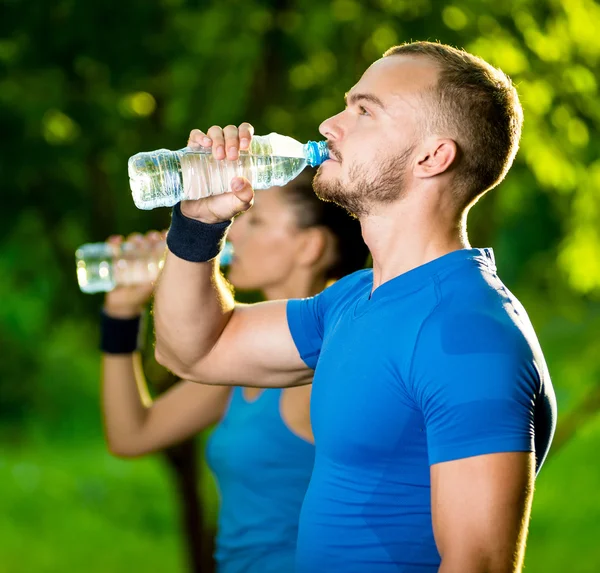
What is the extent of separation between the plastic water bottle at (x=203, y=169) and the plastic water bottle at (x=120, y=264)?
682 millimetres

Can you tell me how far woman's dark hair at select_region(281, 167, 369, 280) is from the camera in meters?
2.85

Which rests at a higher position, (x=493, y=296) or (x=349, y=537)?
(x=493, y=296)

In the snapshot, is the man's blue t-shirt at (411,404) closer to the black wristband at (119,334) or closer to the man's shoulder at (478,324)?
the man's shoulder at (478,324)

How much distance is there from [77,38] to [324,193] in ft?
7.27

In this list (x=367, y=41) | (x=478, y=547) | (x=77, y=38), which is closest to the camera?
(x=478, y=547)

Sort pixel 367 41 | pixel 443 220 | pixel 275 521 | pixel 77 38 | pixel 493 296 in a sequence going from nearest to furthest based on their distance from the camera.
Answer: pixel 493 296, pixel 443 220, pixel 275 521, pixel 77 38, pixel 367 41

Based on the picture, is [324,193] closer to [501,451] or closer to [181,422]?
[501,451]

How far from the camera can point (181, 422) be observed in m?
3.06

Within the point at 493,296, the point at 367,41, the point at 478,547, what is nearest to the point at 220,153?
the point at 493,296

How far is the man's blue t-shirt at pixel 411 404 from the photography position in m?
1.55

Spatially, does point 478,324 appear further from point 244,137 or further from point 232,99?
point 232,99

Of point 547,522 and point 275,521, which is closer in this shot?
point 275,521

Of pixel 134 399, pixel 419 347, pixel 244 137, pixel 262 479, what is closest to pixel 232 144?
pixel 244 137

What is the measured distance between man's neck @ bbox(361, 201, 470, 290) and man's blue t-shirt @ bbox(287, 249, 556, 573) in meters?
0.05
